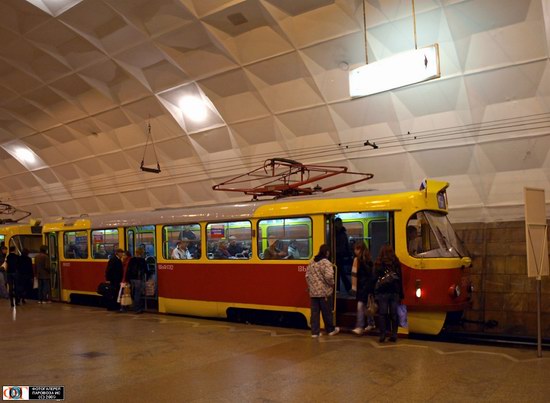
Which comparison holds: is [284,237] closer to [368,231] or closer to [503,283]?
[368,231]

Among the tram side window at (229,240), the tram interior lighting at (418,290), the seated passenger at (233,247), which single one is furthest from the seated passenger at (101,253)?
the tram interior lighting at (418,290)

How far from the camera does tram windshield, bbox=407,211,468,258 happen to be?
29.1 ft

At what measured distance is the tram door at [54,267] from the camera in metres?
15.6

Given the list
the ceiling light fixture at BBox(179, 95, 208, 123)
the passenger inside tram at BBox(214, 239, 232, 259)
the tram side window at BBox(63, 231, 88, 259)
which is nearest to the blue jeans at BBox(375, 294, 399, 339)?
the passenger inside tram at BBox(214, 239, 232, 259)

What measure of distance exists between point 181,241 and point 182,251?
8.9 inches

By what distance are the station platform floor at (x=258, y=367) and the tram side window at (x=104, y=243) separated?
3.78 metres

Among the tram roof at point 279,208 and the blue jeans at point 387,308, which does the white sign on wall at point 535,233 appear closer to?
the tram roof at point 279,208

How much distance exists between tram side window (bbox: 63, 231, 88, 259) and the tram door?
573 millimetres

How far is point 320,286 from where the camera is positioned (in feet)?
29.2

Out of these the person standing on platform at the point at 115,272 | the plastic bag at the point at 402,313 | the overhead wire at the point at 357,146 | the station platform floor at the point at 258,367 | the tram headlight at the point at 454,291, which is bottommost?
the station platform floor at the point at 258,367

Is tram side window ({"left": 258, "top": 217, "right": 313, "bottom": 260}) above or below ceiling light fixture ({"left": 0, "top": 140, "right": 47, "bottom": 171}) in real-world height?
below

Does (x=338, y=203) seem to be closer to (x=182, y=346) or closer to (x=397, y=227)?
(x=397, y=227)

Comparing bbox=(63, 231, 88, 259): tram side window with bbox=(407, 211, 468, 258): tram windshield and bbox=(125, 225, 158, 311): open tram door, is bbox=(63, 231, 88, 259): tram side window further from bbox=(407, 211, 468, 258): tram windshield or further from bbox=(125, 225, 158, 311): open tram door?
bbox=(407, 211, 468, 258): tram windshield

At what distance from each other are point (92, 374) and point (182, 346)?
6.25 ft
